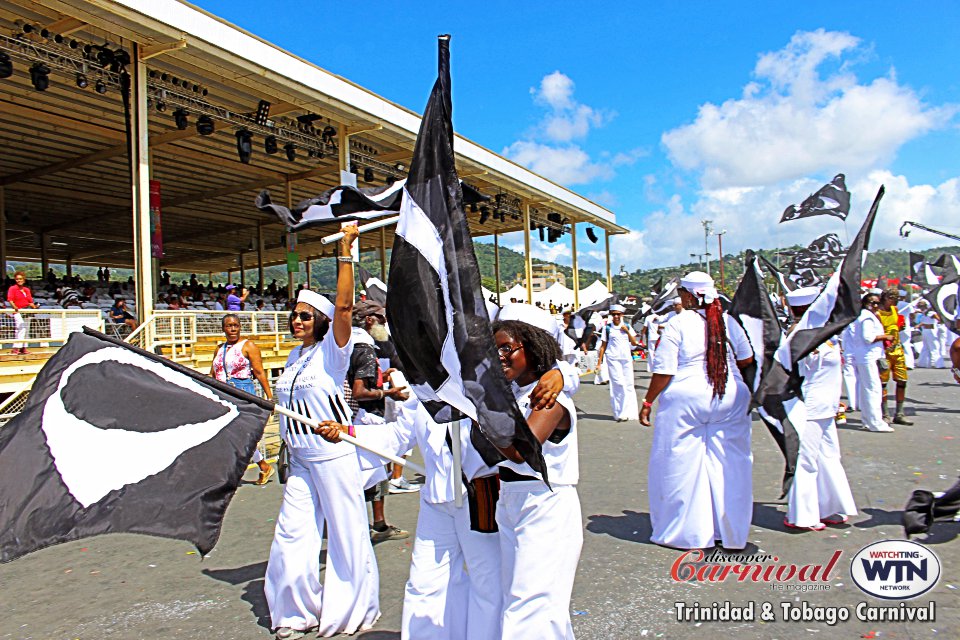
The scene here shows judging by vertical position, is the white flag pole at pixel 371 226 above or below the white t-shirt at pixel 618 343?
above

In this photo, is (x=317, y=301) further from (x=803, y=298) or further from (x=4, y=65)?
(x=4, y=65)

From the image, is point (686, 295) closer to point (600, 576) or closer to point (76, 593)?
point (600, 576)

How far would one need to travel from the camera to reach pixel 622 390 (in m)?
13.2

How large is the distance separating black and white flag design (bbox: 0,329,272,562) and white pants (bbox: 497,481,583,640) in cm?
133

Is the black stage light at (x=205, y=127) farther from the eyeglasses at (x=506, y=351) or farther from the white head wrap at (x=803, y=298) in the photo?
the eyeglasses at (x=506, y=351)

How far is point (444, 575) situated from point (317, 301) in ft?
6.45

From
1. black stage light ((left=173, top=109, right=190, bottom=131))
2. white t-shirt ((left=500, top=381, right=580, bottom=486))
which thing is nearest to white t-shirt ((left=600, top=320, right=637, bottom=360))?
black stage light ((left=173, top=109, right=190, bottom=131))

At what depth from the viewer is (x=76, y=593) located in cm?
500

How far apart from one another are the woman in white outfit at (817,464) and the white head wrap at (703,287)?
108 cm

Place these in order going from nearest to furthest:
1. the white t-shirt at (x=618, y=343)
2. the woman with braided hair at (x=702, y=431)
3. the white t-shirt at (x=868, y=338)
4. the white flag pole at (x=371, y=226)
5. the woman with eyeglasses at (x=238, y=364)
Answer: the white flag pole at (x=371, y=226) → the woman with braided hair at (x=702, y=431) → the woman with eyeglasses at (x=238, y=364) → the white t-shirt at (x=868, y=338) → the white t-shirt at (x=618, y=343)

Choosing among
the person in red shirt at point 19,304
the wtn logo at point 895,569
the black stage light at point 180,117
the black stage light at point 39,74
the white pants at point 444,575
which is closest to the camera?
the white pants at point 444,575

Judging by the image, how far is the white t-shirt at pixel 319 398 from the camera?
4.21 m

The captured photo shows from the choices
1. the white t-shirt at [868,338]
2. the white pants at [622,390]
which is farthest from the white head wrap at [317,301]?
the white pants at [622,390]

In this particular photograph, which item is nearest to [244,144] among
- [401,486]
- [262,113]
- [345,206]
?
[262,113]
